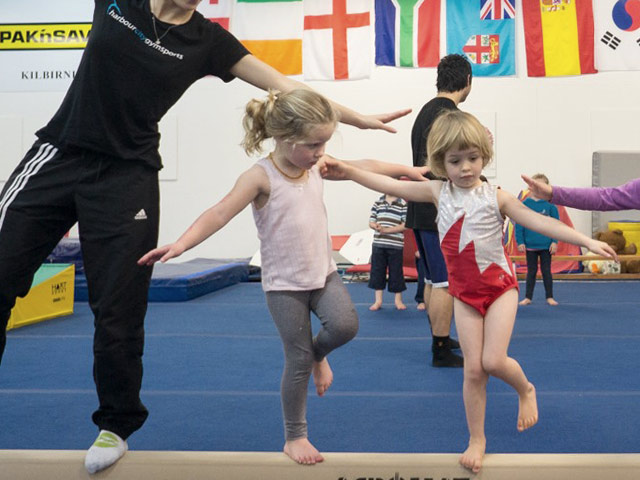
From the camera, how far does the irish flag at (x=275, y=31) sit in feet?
32.1

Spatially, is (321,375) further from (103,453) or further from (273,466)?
(103,453)

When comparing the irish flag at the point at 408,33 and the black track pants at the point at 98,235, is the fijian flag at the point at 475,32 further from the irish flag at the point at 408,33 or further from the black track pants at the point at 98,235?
the black track pants at the point at 98,235

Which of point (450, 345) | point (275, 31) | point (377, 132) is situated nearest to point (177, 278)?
point (450, 345)

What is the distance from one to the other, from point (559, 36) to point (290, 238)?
8.34 m

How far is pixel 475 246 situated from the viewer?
→ 7.66 feet

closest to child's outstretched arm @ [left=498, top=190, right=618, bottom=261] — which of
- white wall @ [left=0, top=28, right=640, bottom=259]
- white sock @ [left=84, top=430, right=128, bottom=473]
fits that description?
white sock @ [left=84, top=430, right=128, bottom=473]

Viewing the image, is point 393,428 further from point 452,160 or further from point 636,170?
point 636,170

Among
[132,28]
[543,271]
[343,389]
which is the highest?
[132,28]

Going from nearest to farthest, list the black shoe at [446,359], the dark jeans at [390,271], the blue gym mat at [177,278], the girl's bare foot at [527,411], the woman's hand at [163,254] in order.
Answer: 1. the woman's hand at [163,254]
2. the girl's bare foot at [527,411]
3. the black shoe at [446,359]
4. the dark jeans at [390,271]
5. the blue gym mat at [177,278]

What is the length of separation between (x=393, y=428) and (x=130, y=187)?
1.39 metres

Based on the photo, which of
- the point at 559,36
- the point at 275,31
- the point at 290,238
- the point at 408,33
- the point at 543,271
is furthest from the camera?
the point at 275,31

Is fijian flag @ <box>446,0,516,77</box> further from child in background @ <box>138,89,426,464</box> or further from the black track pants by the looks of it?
the black track pants

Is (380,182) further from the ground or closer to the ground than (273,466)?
further from the ground

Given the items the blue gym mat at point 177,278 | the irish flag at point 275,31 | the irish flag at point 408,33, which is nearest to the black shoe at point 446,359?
the blue gym mat at point 177,278
